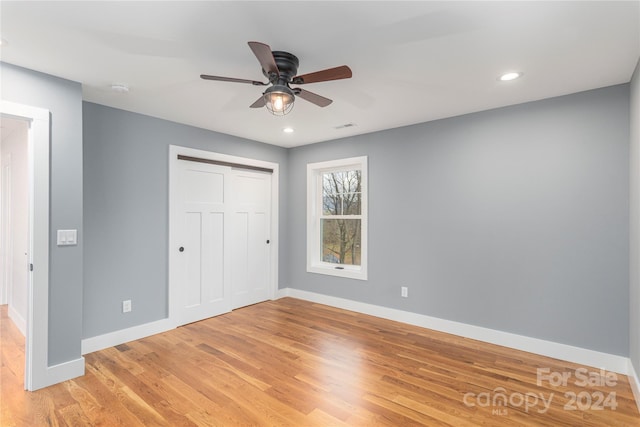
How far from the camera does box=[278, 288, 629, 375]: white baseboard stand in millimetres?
2775

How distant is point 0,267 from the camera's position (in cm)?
458

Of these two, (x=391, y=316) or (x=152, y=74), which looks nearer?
(x=152, y=74)

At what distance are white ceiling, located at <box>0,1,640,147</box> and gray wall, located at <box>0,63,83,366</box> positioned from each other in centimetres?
16

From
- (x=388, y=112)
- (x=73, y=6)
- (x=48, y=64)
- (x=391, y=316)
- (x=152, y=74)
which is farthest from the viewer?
(x=391, y=316)

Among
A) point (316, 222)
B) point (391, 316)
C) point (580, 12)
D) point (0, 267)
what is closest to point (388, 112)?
point (580, 12)

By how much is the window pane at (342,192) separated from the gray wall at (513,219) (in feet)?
1.16

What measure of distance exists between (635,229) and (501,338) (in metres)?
1.54

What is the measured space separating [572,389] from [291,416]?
2.18m

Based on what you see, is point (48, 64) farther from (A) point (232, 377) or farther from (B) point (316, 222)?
(B) point (316, 222)

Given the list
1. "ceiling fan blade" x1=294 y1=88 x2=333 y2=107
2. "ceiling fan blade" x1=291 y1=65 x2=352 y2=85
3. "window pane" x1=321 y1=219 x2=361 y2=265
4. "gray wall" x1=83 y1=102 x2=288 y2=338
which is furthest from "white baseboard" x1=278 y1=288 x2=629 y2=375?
"ceiling fan blade" x1=291 y1=65 x2=352 y2=85

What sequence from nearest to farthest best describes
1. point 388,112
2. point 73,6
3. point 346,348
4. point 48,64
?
1. point 73,6
2. point 48,64
3. point 346,348
4. point 388,112

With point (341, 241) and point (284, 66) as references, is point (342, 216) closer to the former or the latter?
point (341, 241)

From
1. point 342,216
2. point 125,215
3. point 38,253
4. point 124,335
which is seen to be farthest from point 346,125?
point 124,335

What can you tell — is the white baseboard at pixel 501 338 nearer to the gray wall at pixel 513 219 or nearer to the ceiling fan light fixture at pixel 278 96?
the gray wall at pixel 513 219
